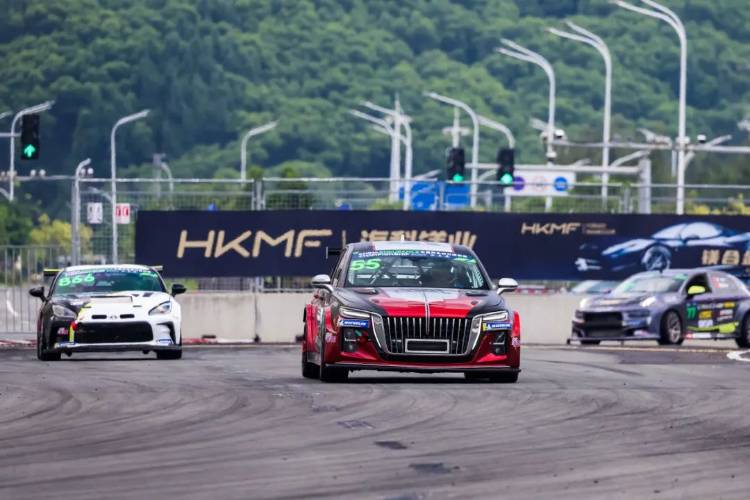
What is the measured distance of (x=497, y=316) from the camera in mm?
19250

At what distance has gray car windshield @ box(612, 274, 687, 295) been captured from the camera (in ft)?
114

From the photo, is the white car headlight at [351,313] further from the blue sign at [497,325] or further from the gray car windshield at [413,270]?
the blue sign at [497,325]

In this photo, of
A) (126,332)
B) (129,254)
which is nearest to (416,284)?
(126,332)

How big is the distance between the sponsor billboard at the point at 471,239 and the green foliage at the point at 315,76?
5183 inches

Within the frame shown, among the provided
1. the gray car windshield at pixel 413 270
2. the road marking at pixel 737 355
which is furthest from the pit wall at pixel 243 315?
the gray car windshield at pixel 413 270

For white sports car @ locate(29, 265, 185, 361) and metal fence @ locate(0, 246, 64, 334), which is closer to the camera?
white sports car @ locate(29, 265, 185, 361)

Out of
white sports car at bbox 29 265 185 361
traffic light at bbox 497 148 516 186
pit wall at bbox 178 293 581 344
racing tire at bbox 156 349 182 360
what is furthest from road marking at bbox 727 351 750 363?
traffic light at bbox 497 148 516 186

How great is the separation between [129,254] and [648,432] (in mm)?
24883

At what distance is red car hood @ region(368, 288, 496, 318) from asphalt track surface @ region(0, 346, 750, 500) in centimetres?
75

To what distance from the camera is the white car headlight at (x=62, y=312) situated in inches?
986

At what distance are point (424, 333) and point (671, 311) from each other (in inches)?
631

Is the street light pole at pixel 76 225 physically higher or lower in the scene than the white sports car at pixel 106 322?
higher

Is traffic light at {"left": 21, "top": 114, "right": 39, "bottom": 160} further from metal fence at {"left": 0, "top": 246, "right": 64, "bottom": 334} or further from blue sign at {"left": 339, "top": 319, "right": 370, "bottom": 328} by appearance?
blue sign at {"left": 339, "top": 319, "right": 370, "bottom": 328}

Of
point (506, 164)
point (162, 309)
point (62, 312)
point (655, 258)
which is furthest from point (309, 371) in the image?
point (506, 164)
